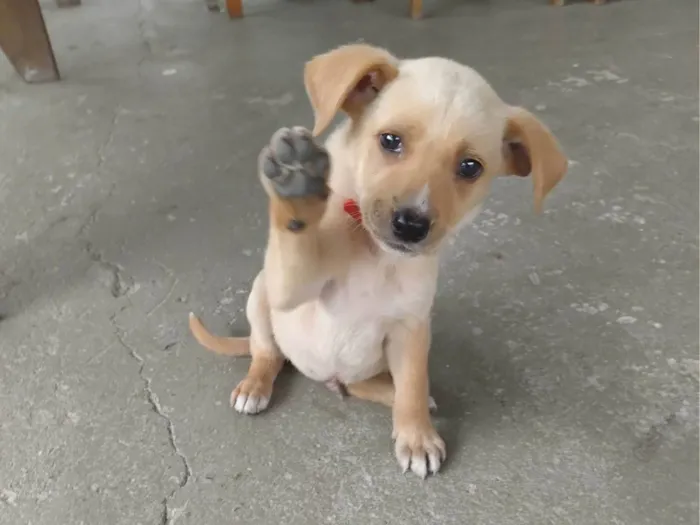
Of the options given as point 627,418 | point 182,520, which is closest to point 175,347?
point 182,520

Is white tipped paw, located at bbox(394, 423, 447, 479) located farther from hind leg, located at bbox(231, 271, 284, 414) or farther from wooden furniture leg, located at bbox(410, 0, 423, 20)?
wooden furniture leg, located at bbox(410, 0, 423, 20)

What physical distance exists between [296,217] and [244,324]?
0.89 meters

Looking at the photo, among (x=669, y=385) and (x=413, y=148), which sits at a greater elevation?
(x=413, y=148)

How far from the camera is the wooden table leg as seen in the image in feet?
10.8

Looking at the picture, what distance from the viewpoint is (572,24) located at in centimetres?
429

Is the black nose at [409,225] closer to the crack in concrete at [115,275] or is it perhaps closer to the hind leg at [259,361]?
the hind leg at [259,361]

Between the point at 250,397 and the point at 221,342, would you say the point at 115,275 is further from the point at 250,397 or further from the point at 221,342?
the point at 250,397

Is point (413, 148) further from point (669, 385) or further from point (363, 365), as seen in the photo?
point (669, 385)

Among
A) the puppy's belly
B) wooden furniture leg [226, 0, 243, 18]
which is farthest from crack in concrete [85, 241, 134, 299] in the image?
wooden furniture leg [226, 0, 243, 18]

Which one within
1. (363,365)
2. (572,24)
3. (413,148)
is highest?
(413,148)

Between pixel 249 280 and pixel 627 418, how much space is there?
1.13m

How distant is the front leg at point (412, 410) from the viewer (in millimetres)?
1672

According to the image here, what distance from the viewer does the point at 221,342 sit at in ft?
6.48

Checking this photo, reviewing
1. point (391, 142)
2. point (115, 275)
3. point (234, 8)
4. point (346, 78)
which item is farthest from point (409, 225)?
point (234, 8)
